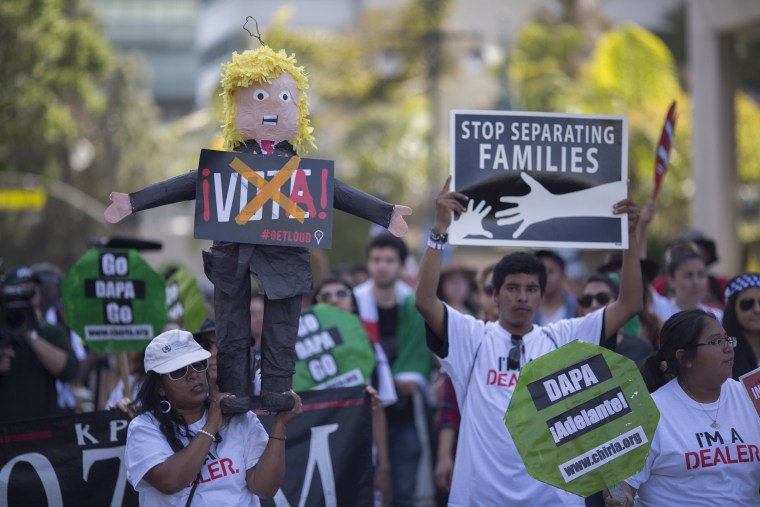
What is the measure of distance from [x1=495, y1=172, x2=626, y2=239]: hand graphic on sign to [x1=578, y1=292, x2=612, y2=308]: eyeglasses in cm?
134

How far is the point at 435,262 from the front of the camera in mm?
5953

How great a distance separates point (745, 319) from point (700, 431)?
1508 mm

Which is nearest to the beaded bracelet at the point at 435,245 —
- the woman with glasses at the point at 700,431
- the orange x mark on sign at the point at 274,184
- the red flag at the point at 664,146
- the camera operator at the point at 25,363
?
the orange x mark on sign at the point at 274,184

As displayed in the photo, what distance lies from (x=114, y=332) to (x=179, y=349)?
223 cm

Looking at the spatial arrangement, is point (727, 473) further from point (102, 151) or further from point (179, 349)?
point (102, 151)

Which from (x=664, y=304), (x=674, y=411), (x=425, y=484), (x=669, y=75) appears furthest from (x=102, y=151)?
(x=674, y=411)

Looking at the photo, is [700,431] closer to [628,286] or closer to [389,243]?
[628,286]

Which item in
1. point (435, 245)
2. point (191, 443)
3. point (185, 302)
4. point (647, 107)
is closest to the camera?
point (191, 443)

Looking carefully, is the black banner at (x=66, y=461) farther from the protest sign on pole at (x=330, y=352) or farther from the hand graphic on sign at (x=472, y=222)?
the hand graphic on sign at (x=472, y=222)

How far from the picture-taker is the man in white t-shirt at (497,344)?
582 cm

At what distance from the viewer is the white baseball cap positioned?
5.30 m

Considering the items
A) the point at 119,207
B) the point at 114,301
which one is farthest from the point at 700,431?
the point at 114,301

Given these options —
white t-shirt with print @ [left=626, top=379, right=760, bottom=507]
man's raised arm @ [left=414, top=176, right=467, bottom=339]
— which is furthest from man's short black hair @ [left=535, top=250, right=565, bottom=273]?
white t-shirt with print @ [left=626, top=379, right=760, bottom=507]

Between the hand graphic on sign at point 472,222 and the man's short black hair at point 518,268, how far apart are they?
0.19 metres
